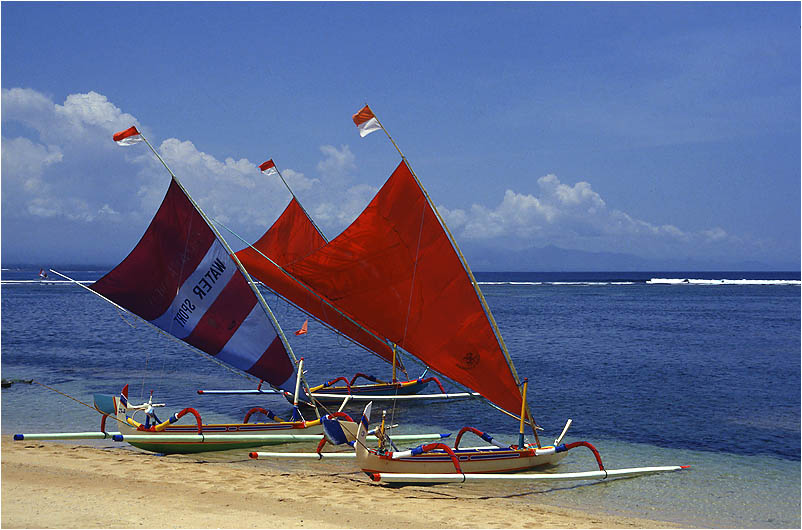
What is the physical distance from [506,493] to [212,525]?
6400mm

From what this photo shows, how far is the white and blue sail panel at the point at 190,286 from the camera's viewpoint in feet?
60.0

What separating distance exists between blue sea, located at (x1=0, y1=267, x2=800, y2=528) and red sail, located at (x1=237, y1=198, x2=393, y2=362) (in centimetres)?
330

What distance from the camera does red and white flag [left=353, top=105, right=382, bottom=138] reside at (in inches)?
651

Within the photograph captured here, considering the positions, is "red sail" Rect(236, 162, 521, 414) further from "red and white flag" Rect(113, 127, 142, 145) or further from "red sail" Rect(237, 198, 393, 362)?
"red sail" Rect(237, 198, 393, 362)

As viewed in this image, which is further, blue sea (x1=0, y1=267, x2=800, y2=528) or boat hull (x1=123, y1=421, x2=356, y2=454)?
boat hull (x1=123, y1=421, x2=356, y2=454)

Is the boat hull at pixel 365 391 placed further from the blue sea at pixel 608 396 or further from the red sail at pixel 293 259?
the red sail at pixel 293 259

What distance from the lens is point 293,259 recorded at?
87.0 ft

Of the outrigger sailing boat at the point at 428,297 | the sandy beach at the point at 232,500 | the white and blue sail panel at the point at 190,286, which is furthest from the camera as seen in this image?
the white and blue sail panel at the point at 190,286

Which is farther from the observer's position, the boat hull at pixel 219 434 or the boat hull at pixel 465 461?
the boat hull at pixel 219 434

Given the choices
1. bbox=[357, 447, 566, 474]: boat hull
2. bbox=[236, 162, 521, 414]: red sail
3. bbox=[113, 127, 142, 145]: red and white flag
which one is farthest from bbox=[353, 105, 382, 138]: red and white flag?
bbox=[357, 447, 566, 474]: boat hull

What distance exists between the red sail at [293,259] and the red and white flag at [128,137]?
286 inches

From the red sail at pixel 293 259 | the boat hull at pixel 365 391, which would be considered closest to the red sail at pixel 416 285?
the boat hull at pixel 365 391

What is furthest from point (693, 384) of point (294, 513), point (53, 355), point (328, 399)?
point (53, 355)

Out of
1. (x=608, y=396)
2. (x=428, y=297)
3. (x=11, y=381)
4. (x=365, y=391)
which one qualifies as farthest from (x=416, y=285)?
(x=11, y=381)
